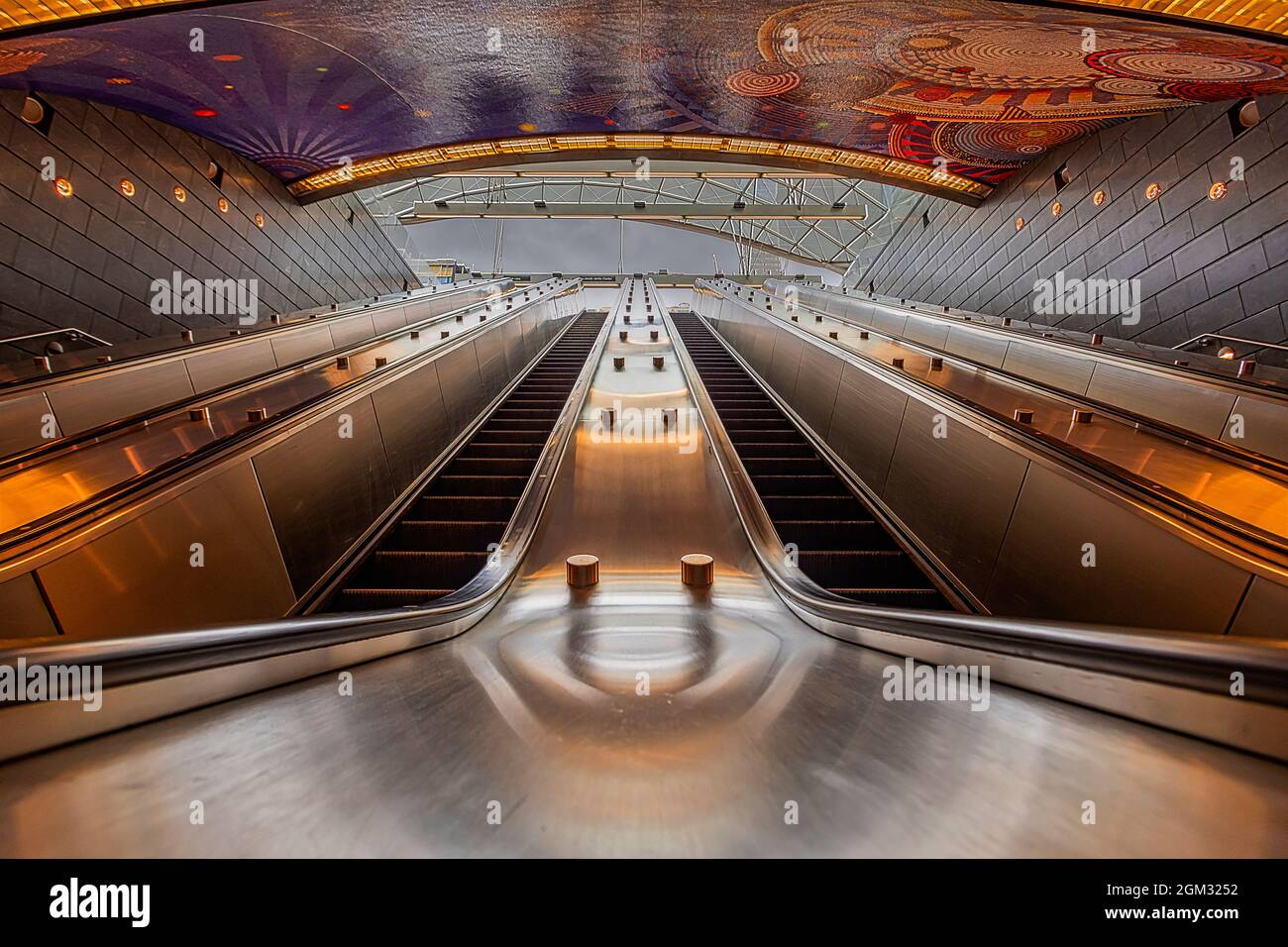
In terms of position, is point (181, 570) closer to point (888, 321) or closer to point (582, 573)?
point (582, 573)

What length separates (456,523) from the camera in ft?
13.9

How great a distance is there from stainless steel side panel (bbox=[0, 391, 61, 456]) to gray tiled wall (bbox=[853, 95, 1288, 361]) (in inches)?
497

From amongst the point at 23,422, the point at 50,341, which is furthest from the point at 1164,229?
the point at 50,341

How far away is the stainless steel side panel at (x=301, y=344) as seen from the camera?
8.27m

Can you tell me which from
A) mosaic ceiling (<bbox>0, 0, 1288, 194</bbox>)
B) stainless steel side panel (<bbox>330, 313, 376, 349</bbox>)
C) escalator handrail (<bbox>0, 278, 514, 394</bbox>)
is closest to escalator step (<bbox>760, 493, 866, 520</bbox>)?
escalator handrail (<bbox>0, 278, 514, 394</bbox>)

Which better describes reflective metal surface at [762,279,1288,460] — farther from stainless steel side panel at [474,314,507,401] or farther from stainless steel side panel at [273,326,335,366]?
stainless steel side panel at [273,326,335,366]

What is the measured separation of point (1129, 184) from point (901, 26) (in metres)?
5.08

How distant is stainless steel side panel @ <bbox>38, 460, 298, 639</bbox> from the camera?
206 centimetres

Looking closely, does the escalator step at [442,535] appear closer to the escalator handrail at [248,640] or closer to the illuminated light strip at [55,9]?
the escalator handrail at [248,640]

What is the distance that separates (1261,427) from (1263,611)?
3980 mm

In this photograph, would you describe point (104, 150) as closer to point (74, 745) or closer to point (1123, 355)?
point (74, 745)

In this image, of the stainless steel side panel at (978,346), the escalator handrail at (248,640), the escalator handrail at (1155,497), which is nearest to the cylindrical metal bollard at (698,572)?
the escalator handrail at (248,640)

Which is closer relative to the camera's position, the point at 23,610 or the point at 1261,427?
the point at 23,610
